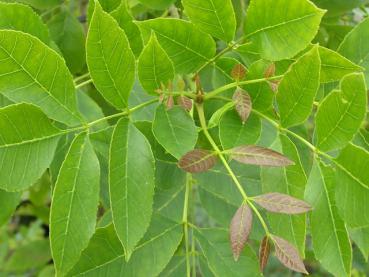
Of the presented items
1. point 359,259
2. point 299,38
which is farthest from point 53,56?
point 359,259

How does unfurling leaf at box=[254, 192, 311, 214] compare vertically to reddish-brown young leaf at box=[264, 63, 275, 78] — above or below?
below

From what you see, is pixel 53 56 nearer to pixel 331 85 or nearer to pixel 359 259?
pixel 331 85

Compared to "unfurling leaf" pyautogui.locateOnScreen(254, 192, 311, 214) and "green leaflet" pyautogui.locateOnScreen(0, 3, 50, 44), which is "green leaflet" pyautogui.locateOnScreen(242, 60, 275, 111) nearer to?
"unfurling leaf" pyautogui.locateOnScreen(254, 192, 311, 214)

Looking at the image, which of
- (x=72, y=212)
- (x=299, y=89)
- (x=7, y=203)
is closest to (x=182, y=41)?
(x=299, y=89)

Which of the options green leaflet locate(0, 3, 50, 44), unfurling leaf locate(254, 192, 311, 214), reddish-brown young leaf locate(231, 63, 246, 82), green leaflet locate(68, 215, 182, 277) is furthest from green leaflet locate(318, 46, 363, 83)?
green leaflet locate(0, 3, 50, 44)

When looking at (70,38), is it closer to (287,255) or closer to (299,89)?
(299,89)

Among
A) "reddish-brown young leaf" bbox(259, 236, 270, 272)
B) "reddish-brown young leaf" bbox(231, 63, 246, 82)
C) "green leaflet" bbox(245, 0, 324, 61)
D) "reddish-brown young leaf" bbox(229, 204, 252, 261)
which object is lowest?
"reddish-brown young leaf" bbox(259, 236, 270, 272)

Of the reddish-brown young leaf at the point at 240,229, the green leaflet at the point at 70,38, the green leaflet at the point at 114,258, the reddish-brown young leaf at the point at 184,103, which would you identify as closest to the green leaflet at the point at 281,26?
the reddish-brown young leaf at the point at 184,103
